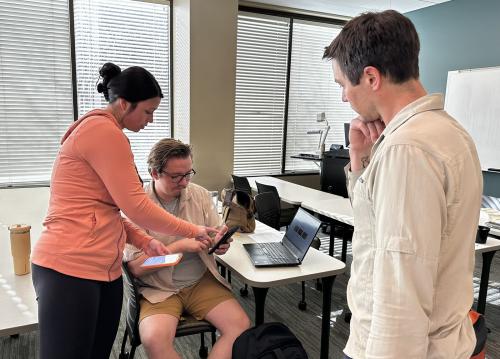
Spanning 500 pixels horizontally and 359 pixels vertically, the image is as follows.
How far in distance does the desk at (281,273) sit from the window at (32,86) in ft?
9.47

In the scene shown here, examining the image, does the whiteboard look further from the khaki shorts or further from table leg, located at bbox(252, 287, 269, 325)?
the khaki shorts

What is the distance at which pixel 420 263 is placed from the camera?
0.68 meters

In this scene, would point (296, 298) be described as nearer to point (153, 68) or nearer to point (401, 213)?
point (401, 213)

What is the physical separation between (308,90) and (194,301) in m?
4.17

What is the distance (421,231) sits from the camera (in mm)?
677

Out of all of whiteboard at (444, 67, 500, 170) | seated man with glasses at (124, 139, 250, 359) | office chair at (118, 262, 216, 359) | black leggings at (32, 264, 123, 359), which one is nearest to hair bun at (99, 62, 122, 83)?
seated man with glasses at (124, 139, 250, 359)

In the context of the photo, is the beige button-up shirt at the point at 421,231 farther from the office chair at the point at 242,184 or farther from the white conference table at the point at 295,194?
the office chair at the point at 242,184

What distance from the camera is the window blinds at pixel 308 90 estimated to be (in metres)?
5.21

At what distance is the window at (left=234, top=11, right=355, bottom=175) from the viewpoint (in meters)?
4.89

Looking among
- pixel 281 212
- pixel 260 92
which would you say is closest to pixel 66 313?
pixel 281 212

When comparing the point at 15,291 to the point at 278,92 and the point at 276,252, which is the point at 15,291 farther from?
the point at 278,92

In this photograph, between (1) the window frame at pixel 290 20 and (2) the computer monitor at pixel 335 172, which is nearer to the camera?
(2) the computer monitor at pixel 335 172

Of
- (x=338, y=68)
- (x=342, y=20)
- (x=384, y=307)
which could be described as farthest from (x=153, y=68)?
(x=384, y=307)

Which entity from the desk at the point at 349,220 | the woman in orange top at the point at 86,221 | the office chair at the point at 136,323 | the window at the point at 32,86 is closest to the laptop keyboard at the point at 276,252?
the office chair at the point at 136,323
